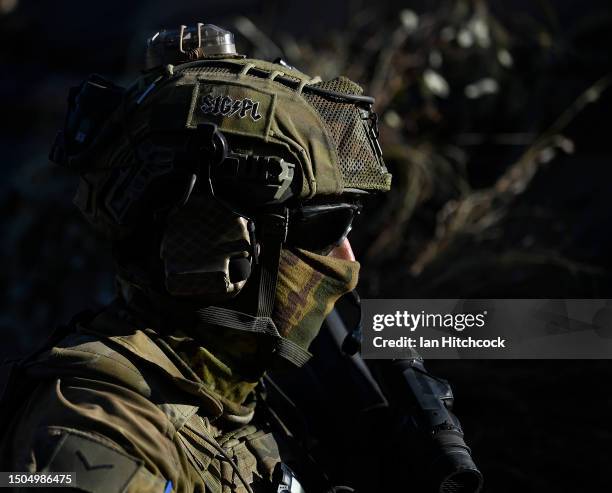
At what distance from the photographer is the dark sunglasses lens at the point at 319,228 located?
2021 millimetres

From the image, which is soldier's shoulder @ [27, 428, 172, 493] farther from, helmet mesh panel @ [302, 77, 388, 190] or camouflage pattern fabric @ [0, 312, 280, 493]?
helmet mesh panel @ [302, 77, 388, 190]

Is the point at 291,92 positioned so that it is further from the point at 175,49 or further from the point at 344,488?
the point at 344,488

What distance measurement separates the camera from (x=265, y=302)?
79.4 inches

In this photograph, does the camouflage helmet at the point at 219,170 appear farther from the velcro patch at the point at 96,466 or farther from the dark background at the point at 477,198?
the dark background at the point at 477,198

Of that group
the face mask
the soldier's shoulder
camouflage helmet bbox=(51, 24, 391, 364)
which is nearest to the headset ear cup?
camouflage helmet bbox=(51, 24, 391, 364)

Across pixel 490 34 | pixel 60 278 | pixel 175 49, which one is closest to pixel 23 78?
pixel 60 278

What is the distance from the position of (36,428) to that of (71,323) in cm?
45

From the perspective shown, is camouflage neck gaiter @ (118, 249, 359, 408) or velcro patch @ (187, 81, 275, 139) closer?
velcro patch @ (187, 81, 275, 139)

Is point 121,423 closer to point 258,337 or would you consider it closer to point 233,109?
point 258,337

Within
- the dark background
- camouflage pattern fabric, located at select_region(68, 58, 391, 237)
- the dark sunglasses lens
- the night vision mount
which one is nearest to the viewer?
camouflage pattern fabric, located at select_region(68, 58, 391, 237)

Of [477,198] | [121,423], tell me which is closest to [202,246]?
[121,423]

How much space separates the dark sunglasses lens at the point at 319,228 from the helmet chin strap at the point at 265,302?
0.07 meters

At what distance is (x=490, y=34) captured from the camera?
462 centimetres

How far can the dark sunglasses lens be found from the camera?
202 centimetres
